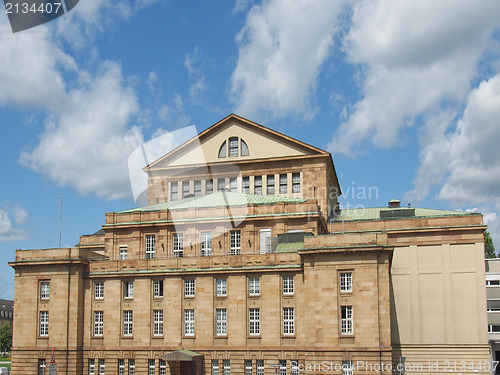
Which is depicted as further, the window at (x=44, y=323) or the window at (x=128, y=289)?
the window at (x=44, y=323)

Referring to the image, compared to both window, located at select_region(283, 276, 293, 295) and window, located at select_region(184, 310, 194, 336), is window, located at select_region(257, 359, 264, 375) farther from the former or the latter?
window, located at select_region(184, 310, 194, 336)

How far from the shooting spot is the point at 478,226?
68000 millimetres


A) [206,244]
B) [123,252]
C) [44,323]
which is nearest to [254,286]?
[206,244]

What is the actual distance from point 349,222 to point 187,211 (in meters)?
19.4

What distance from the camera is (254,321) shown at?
5847 centimetres

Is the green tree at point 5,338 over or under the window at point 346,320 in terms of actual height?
under

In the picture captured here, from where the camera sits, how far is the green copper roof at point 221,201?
2633 inches

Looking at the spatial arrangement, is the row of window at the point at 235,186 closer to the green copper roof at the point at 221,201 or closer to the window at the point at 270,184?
the window at the point at 270,184

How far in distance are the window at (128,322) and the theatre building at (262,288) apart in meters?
0.11

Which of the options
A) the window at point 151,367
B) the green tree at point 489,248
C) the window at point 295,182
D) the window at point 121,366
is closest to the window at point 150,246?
the window at point 121,366

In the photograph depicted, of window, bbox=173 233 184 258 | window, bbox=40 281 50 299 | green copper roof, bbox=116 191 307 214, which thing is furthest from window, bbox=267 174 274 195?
window, bbox=40 281 50 299

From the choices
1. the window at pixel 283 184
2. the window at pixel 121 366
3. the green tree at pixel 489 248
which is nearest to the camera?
the window at pixel 121 366

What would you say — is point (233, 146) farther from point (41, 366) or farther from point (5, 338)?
point (5, 338)

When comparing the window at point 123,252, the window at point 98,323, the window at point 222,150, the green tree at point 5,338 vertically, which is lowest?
the green tree at point 5,338
